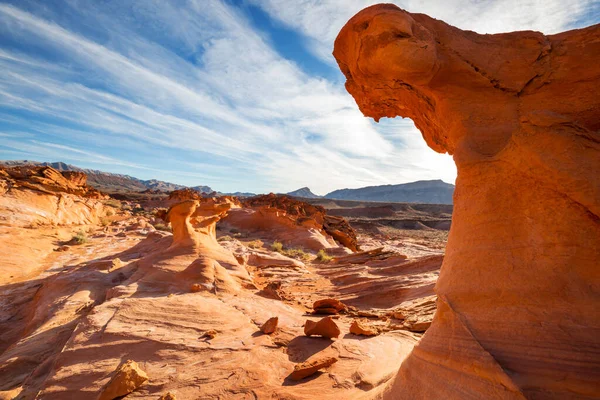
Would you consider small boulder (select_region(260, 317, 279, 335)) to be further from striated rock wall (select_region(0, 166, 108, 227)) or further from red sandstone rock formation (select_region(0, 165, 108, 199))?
red sandstone rock formation (select_region(0, 165, 108, 199))

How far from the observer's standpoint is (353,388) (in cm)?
305

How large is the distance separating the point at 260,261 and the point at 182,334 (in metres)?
7.81

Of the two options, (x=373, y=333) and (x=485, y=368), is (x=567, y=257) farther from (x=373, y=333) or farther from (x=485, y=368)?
(x=373, y=333)

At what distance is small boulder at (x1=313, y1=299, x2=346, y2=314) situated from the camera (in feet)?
20.9

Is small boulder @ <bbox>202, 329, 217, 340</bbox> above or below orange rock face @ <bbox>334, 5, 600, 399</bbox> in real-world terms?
A: below

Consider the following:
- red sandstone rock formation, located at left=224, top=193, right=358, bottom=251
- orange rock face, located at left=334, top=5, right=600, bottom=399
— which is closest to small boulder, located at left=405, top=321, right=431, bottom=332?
orange rock face, located at left=334, top=5, right=600, bottom=399

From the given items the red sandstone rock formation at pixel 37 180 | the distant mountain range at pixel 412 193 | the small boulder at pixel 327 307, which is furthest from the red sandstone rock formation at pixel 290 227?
the distant mountain range at pixel 412 193

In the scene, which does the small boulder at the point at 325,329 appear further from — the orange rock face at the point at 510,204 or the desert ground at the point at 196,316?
the orange rock face at the point at 510,204

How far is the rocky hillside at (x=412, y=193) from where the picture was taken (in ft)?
398

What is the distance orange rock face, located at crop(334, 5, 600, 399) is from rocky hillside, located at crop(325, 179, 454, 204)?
4862 inches

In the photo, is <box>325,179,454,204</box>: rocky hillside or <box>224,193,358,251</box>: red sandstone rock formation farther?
<box>325,179,454,204</box>: rocky hillside

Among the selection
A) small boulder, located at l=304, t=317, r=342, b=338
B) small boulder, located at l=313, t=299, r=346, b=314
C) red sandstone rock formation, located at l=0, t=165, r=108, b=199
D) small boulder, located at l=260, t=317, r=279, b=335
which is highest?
red sandstone rock formation, located at l=0, t=165, r=108, b=199

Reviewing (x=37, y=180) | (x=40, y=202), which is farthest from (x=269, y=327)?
(x=37, y=180)

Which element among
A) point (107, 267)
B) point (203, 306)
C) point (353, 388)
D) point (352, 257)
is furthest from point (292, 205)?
point (353, 388)
